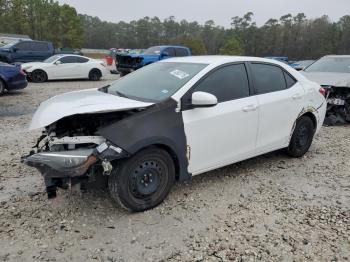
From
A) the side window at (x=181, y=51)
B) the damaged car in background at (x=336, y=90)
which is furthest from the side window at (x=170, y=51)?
the damaged car in background at (x=336, y=90)

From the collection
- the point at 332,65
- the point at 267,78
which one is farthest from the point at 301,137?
Result: the point at 332,65

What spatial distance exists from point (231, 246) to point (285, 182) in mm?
1805

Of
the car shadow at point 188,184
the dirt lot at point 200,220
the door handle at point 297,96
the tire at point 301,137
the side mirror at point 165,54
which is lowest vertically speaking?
the dirt lot at point 200,220

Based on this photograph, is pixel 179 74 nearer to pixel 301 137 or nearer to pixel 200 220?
pixel 200 220

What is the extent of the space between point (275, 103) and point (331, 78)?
4230mm

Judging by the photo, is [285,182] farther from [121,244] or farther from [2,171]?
[2,171]

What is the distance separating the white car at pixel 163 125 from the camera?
11.2 feet

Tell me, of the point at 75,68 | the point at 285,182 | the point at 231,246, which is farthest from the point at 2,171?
the point at 75,68

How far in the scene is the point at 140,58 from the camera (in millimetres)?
16812

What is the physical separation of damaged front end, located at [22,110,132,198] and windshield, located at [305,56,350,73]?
7042 mm

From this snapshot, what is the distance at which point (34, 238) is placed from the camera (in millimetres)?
3309

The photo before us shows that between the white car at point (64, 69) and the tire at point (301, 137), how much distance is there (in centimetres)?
1238

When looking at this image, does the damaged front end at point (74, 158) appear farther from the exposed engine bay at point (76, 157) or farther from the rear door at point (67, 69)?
the rear door at point (67, 69)

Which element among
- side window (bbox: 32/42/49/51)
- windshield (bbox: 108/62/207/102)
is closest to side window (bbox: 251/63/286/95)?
windshield (bbox: 108/62/207/102)
